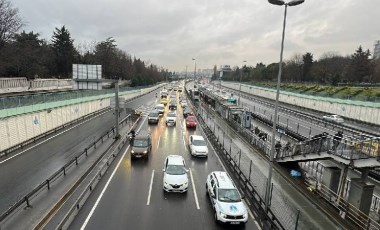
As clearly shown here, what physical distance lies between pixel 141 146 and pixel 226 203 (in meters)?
12.9

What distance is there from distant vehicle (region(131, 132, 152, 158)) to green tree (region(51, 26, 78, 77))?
6932cm

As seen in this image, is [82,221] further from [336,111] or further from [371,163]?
[336,111]

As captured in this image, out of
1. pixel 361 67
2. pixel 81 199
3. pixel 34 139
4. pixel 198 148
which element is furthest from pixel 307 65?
pixel 81 199

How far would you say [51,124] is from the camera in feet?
114

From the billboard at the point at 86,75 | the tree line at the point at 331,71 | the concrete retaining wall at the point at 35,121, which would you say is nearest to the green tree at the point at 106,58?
the tree line at the point at 331,71

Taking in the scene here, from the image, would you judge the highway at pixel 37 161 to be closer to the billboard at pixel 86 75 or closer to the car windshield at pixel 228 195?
the billboard at pixel 86 75

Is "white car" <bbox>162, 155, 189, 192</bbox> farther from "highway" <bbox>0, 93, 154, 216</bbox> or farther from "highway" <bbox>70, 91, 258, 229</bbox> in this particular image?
"highway" <bbox>0, 93, 154, 216</bbox>

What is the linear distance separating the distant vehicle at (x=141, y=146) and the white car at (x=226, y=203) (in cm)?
960

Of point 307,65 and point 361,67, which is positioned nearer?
point 361,67

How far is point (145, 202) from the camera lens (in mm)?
17234

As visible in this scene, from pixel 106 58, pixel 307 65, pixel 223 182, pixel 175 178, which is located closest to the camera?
pixel 223 182

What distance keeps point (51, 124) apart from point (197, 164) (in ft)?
64.1

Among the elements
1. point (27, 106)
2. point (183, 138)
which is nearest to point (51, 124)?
point (27, 106)

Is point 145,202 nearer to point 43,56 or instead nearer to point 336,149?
point 336,149
